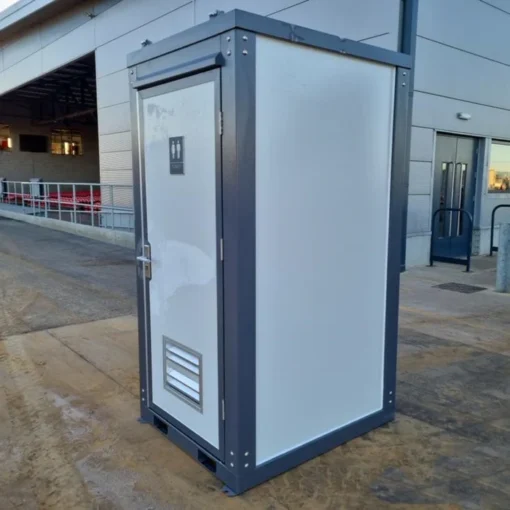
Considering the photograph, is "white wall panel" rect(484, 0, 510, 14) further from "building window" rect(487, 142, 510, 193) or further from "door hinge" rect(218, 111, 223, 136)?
"door hinge" rect(218, 111, 223, 136)

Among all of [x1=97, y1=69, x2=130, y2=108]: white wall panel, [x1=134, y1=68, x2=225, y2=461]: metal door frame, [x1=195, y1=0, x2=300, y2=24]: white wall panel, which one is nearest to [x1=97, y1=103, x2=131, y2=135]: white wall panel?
[x1=97, y1=69, x2=130, y2=108]: white wall panel

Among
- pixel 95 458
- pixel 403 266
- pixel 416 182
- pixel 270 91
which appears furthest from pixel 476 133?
pixel 95 458

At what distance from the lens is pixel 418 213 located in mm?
8844

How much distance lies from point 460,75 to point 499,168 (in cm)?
269

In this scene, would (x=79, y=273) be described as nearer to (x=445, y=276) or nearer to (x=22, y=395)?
(x=22, y=395)

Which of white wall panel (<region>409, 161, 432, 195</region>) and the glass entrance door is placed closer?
white wall panel (<region>409, 161, 432, 195</region>)

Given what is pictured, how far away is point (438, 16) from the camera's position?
827 centimetres

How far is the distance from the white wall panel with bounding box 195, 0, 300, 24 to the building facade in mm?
20

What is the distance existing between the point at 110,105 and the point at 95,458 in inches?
499

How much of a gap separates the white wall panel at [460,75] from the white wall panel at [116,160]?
7864 millimetres

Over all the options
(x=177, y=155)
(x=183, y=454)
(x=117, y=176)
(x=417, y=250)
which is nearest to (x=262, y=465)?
(x=183, y=454)

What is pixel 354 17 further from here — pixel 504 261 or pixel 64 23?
pixel 64 23

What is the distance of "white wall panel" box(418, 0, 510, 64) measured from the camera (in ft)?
26.7

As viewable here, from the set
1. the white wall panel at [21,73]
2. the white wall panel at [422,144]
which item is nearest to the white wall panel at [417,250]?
the white wall panel at [422,144]
